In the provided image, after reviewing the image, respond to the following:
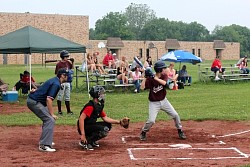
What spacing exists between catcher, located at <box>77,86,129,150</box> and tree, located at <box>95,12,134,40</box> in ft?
303

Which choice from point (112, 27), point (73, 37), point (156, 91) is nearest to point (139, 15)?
point (112, 27)

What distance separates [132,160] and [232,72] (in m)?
23.1

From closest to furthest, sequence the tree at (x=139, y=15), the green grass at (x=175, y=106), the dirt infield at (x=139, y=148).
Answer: the dirt infield at (x=139, y=148) → the green grass at (x=175, y=106) → the tree at (x=139, y=15)

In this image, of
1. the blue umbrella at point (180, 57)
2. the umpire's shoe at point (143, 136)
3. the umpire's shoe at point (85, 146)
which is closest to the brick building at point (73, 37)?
the blue umbrella at point (180, 57)

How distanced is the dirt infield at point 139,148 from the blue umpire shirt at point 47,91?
0.92 metres

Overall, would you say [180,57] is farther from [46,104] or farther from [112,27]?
[112,27]

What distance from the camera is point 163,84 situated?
9.31 metres

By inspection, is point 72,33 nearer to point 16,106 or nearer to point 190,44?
point 190,44

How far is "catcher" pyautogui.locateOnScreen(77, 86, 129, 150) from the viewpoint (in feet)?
28.0

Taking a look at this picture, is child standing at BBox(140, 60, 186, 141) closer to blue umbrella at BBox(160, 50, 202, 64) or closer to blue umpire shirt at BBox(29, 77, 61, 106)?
blue umpire shirt at BBox(29, 77, 61, 106)

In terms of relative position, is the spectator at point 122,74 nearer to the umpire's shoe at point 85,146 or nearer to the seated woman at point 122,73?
the seated woman at point 122,73

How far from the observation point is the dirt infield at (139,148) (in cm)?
757

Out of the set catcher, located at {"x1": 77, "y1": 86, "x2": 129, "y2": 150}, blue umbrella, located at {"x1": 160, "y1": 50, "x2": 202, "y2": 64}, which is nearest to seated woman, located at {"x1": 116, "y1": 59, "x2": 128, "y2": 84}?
blue umbrella, located at {"x1": 160, "y1": 50, "x2": 202, "y2": 64}

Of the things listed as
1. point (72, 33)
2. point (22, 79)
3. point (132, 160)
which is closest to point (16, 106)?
point (22, 79)
